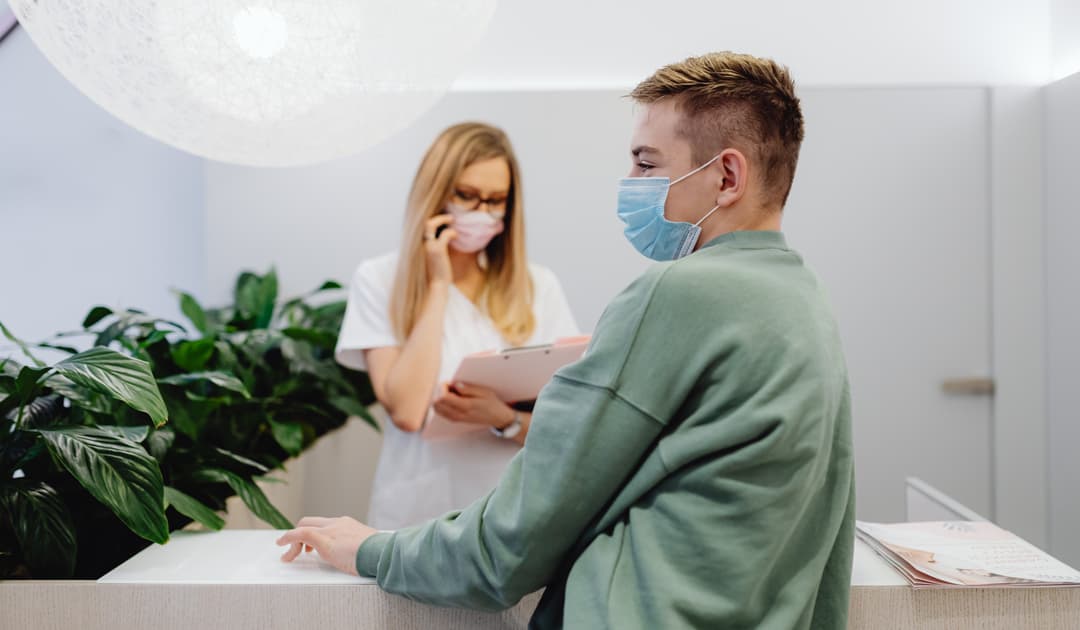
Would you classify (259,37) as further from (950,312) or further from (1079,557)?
(1079,557)

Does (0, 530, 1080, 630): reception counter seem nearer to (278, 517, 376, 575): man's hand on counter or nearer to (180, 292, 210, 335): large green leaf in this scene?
(278, 517, 376, 575): man's hand on counter

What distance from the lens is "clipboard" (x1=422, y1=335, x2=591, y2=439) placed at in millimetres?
1748

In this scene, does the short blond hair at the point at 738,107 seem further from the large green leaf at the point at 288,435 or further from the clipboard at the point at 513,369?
the large green leaf at the point at 288,435

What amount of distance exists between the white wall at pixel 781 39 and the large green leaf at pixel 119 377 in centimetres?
201

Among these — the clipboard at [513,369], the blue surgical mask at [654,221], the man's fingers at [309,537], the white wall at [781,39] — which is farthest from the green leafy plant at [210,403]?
the white wall at [781,39]

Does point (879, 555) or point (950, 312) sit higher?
point (950, 312)

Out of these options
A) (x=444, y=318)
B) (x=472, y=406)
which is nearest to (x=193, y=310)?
(x=444, y=318)

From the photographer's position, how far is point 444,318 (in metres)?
2.08

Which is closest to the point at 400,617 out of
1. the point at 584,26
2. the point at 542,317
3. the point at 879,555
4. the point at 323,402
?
the point at 879,555

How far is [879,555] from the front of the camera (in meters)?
1.31

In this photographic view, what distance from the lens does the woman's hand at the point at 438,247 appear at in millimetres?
2043

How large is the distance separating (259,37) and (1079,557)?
2771 mm

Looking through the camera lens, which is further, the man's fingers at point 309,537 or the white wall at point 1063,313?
the white wall at point 1063,313

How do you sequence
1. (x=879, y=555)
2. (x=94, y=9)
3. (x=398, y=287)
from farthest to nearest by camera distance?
(x=398, y=287), (x=879, y=555), (x=94, y=9)
